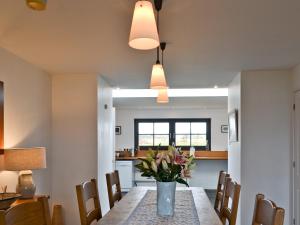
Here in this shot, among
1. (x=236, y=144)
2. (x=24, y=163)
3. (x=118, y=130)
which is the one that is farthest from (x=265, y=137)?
(x=118, y=130)

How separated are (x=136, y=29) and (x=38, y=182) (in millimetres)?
3318

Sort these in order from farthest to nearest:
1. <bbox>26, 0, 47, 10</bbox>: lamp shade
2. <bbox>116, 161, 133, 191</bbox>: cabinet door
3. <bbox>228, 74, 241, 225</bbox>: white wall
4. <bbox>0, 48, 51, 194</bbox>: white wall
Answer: <bbox>116, 161, 133, 191</bbox>: cabinet door
<bbox>228, 74, 241, 225</bbox>: white wall
<bbox>0, 48, 51, 194</bbox>: white wall
<bbox>26, 0, 47, 10</bbox>: lamp shade

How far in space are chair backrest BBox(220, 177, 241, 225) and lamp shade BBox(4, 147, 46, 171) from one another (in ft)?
6.13

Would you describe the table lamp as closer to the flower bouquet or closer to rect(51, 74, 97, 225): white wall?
rect(51, 74, 97, 225): white wall

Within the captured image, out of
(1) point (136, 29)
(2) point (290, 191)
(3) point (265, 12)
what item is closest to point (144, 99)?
(2) point (290, 191)

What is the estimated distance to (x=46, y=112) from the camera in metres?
4.47

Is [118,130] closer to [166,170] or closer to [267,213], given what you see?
[166,170]

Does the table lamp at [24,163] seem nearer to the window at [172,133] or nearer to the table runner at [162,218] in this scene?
the table runner at [162,218]

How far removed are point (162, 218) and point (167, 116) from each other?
22.4 ft

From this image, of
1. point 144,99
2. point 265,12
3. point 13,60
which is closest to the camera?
point 265,12

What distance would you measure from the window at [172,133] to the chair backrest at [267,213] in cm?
708

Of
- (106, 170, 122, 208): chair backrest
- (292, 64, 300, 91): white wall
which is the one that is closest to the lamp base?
(106, 170, 122, 208): chair backrest

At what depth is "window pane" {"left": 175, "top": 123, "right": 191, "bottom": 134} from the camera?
8.95 metres

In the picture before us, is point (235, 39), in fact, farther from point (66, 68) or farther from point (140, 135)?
point (140, 135)
